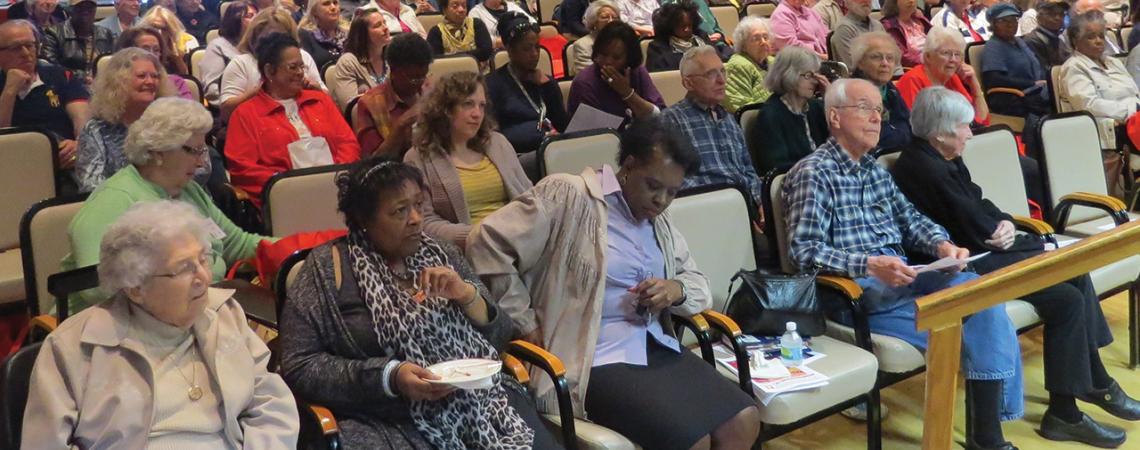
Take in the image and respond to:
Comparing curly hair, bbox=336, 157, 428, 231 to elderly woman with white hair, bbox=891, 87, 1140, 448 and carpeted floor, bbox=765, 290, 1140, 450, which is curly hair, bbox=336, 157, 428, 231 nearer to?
carpeted floor, bbox=765, 290, 1140, 450

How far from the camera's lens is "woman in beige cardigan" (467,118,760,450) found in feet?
8.62

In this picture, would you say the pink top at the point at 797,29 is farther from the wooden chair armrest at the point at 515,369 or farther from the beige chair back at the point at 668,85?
the wooden chair armrest at the point at 515,369

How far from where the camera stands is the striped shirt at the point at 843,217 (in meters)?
3.29

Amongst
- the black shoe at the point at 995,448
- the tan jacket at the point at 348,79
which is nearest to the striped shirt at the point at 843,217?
the black shoe at the point at 995,448

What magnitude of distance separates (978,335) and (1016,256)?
61 cm

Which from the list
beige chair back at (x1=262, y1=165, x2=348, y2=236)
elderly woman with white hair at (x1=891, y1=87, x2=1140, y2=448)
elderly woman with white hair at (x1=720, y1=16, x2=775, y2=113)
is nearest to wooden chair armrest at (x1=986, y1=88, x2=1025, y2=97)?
elderly woman with white hair at (x1=720, y1=16, x2=775, y2=113)

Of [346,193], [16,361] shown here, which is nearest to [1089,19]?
[346,193]

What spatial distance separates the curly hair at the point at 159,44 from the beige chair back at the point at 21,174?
113 cm

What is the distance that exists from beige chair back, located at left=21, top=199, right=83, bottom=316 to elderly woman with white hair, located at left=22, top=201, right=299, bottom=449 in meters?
0.87

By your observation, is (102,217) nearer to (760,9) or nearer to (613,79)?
(613,79)

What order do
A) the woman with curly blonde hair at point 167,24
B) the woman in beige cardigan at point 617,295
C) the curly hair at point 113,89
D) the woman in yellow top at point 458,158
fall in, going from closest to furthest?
the woman in beige cardigan at point 617,295 → the woman in yellow top at point 458,158 → the curly hair at point 113,89 → the woman with curly blonde hair at point 167,24

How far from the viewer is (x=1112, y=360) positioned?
156 inches

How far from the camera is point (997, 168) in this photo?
4.08 meters

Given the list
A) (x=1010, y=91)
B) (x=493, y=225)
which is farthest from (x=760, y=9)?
(x=493, y=225)
